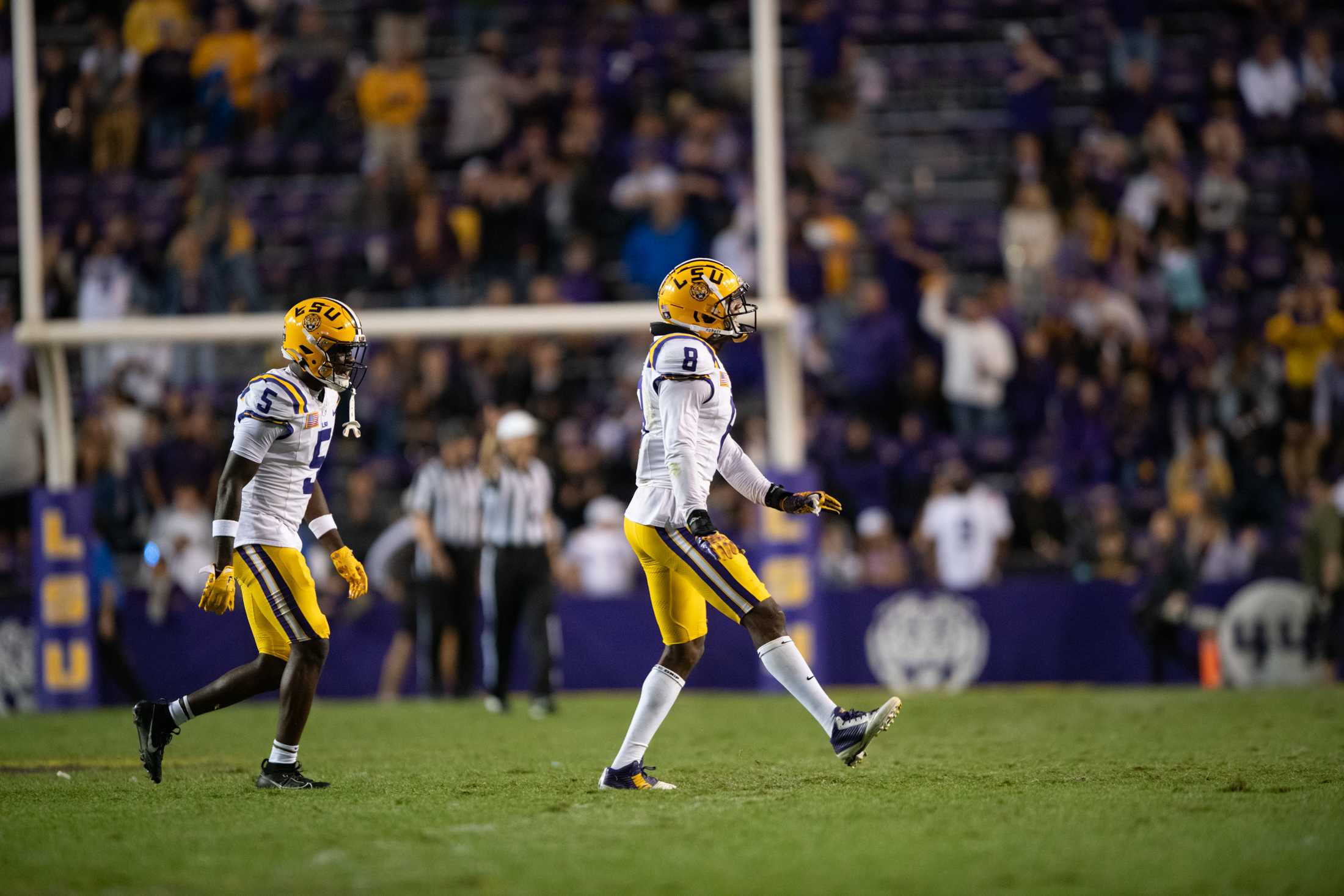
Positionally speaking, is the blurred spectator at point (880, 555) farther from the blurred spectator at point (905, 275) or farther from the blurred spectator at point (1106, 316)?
the blurred spectator at point (1106, 316)

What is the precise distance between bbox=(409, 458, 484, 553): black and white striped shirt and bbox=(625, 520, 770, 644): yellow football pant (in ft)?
22.5

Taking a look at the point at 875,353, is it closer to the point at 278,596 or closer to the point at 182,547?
the point at 182,547

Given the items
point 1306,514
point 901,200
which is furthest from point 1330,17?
point 1306,514

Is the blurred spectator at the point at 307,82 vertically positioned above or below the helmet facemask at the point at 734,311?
above

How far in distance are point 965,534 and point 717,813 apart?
30.1 feet

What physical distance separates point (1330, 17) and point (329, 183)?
11204 millimetres

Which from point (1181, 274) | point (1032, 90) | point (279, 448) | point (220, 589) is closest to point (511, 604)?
point (279, 448)

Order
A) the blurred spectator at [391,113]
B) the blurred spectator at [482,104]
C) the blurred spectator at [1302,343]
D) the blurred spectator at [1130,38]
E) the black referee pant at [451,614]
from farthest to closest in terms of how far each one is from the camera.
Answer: the blurred spectator at [1130,38] < the blurred spectator at [1302,343] < the blurred spectator at [482,104] < the blurred spectator at [391,113] < the black referee pant at [451,614]

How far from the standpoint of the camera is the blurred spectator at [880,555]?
50.5 ft

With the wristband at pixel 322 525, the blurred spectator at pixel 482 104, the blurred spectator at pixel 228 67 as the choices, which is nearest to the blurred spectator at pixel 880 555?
the blurred spectator at pixel 482 104

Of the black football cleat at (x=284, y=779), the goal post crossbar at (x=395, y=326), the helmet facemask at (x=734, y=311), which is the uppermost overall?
the goal post crossbar at (x=395, y=326)

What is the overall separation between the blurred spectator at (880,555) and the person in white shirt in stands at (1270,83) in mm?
6752

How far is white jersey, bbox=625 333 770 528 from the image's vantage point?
23.6 feet

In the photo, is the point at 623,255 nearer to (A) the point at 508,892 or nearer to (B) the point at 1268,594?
(B) the point at 1268,594
